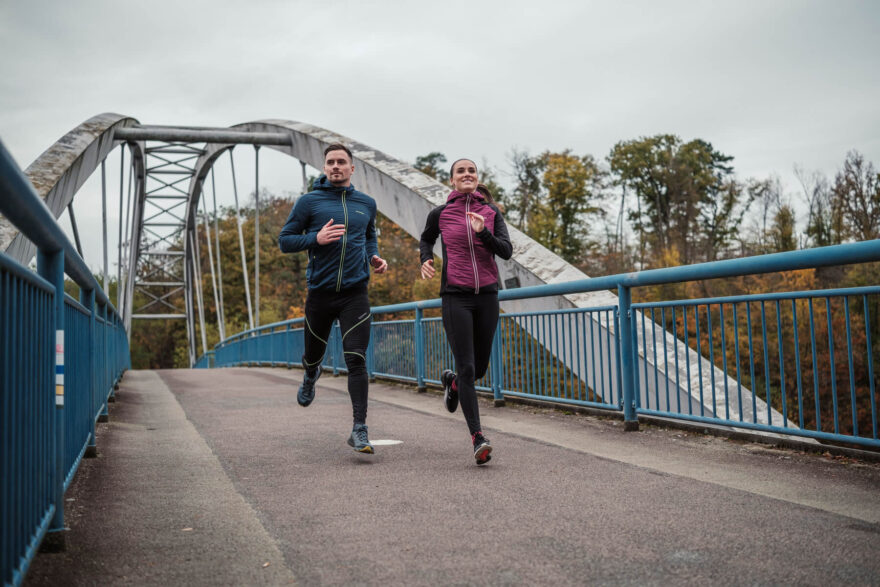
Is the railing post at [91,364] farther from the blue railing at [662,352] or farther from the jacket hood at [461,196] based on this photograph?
the blue railing at [662,352]

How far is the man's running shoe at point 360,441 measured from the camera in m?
4.12

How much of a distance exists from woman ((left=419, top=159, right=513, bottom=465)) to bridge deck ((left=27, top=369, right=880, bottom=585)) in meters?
0.47

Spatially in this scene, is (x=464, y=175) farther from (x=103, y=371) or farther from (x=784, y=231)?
(x=784, y=231)

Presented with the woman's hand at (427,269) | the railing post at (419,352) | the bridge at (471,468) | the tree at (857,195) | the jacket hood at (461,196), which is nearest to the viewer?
the bridge at (471,468)

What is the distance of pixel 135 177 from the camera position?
93.7 feet

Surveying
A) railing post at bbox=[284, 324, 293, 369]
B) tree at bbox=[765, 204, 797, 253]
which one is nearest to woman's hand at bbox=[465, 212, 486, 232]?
railing post at bbox=[284, 324, 293, 369]

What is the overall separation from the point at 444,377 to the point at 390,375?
495 cm

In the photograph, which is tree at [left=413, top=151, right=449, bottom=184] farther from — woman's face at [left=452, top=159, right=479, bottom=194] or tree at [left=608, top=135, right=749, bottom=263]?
woman's face at [left=452, top=159, right=479, bottom=194]

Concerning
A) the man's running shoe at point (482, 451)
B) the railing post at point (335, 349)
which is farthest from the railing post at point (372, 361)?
the man's running shoe at point (482, 451)

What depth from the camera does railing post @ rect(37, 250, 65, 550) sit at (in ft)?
8.10

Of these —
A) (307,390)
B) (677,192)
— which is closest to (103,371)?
(307,390)

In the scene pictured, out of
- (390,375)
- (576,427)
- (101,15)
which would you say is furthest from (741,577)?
(101,15)

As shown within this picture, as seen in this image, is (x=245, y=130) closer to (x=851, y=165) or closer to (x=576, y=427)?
(x=576, y=427)

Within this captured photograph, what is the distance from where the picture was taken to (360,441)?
4160 mm
